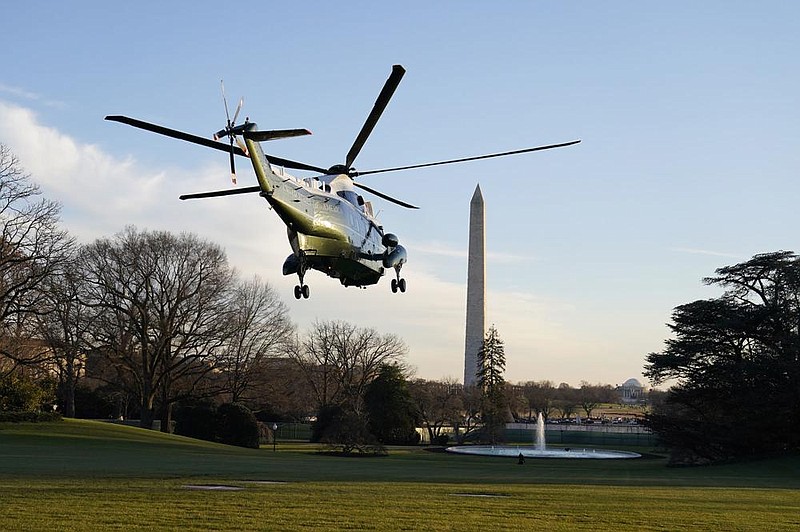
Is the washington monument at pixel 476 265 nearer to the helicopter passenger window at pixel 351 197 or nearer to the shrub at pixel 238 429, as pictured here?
the shrub at pixel 238 429

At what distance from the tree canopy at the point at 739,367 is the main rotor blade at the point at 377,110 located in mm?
35393

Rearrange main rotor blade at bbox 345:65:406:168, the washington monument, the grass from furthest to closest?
the washington monument
main rotor blade at bbox 345:65:406:168
the grass

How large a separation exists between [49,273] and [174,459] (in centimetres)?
1712

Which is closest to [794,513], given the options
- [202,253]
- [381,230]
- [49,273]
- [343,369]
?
[381,230]

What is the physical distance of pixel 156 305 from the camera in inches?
2477

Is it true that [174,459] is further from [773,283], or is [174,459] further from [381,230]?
[773,283]

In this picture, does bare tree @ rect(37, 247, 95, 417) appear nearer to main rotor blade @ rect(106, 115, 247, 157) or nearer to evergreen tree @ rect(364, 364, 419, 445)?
evergreen tree @ rect(364, 364, 419, 445)

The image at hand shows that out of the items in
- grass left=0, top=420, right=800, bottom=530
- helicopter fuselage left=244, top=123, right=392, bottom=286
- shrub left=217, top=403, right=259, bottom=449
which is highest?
helicopter fuselage left=244, top=123, right=392, bottom=286

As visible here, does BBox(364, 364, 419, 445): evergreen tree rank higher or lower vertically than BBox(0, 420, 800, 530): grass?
higher

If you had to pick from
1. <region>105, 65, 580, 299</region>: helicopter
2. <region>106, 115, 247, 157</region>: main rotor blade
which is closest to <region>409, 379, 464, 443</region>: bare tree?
<region>105, 65, 580, 299</region>: helicopter

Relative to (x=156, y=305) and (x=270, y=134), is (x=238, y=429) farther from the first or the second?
(x=270, y=134)

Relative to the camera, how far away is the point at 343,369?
88.8 meters

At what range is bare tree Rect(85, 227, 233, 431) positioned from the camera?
61250 millimetres

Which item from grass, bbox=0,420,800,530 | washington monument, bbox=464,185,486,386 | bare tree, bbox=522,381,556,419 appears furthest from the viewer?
bare tree, bbox=522,381,556,419
